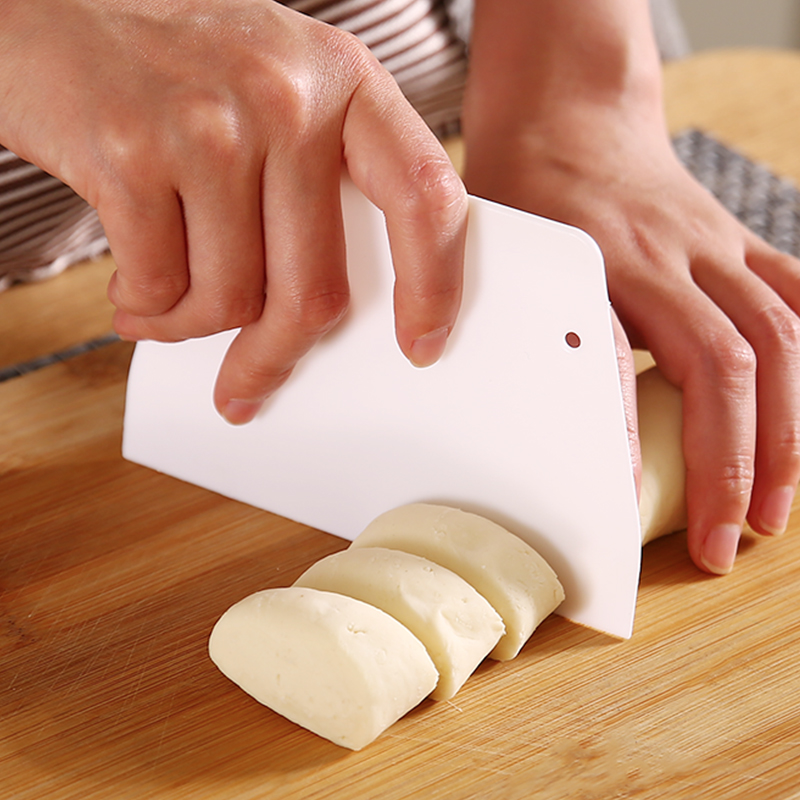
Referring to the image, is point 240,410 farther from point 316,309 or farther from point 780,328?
point 780,328

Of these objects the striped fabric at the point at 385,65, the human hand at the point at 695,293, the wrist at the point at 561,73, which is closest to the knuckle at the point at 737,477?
the human hand at the point at 695,293

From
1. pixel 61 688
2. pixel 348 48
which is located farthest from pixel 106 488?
pixel 348 48

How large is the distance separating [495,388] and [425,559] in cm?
16

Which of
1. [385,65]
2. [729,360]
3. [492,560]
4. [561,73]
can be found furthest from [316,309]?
[385,65]

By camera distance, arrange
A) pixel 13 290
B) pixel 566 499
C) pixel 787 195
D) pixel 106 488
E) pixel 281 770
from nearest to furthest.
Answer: pixel 281 770 → pixel 566 499 → pixel 106 488 → pixel 13 290 → pixel 787 195

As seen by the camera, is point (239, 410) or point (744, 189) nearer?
point (239, 410)

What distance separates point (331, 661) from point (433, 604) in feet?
0.30

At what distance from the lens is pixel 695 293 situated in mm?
1021

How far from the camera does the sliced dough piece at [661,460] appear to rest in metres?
0.92

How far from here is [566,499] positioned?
33.8 inches

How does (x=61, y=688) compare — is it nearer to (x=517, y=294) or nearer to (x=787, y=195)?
(x=517, y=294)

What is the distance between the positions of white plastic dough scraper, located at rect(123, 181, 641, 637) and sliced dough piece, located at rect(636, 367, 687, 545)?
9 centimetres

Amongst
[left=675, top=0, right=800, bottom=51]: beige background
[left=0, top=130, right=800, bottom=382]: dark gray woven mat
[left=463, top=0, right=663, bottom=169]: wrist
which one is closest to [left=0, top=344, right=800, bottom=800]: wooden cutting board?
[left=0, top=130, right=800, bottom=382]: dark gray woven mat

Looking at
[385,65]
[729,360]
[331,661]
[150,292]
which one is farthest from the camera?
[385,65]
